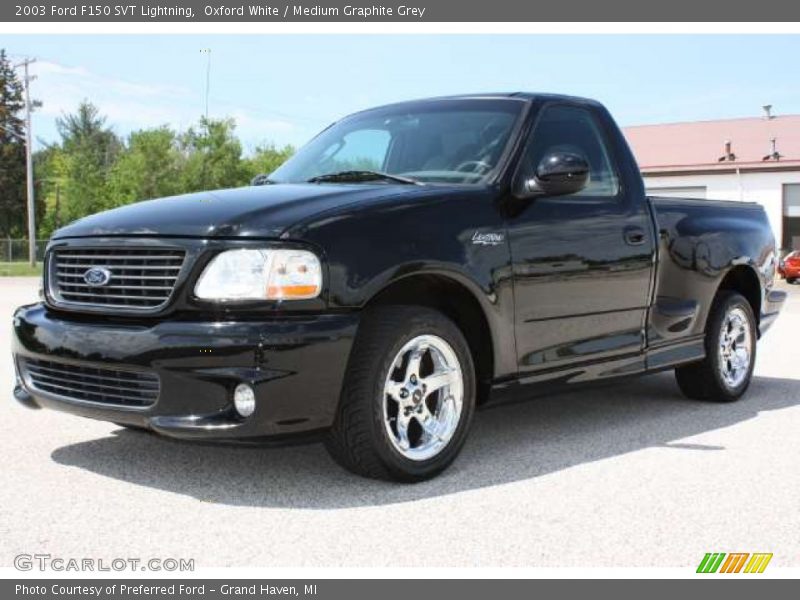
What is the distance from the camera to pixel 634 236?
5742mm

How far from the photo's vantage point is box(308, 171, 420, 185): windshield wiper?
496cm

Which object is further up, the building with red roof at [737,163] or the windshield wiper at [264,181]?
the building with red roof at [737,163]

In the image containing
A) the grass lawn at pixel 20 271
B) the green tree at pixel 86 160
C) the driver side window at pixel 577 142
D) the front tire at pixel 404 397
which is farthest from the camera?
the green tree at pixel 86 160

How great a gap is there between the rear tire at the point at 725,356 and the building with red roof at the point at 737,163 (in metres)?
28.8

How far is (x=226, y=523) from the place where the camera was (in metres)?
3.88

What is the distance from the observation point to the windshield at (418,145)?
516 cm

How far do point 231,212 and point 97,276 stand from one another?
67cm

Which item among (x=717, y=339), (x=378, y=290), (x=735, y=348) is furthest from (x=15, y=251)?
(x=378, y=290)

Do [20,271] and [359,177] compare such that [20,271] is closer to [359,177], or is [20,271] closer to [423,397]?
[359,177]

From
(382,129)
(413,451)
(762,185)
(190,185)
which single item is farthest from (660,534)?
(190,185)

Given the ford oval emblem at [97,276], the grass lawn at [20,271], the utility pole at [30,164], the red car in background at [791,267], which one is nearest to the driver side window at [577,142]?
the ford oval emblem at [97,276]

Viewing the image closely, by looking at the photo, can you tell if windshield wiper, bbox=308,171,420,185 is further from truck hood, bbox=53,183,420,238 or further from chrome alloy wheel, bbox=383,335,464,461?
chrome alloy wheel, bbox=383,335,464,461

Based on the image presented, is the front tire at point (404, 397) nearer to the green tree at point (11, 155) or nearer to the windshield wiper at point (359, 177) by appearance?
the windshield wiper at point (359, 177)

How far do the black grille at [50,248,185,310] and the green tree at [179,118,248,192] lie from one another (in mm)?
50923
